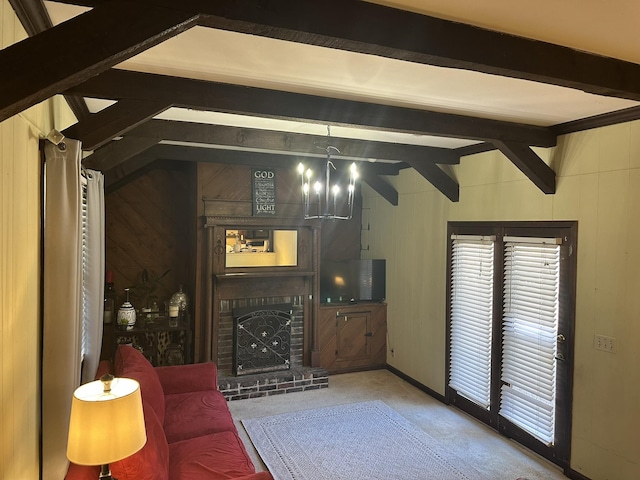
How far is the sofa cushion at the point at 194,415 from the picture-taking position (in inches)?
129

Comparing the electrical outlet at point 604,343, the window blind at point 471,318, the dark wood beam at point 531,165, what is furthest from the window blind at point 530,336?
the dark wood beam at point 531,165

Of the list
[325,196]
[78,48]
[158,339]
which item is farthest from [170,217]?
[78,48]

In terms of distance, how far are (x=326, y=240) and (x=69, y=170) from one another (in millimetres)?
4500

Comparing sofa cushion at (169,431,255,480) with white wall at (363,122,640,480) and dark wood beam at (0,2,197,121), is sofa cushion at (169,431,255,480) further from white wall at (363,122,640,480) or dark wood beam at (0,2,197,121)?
white wall at (363,122,640,480)

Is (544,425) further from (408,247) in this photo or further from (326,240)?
(326,240)

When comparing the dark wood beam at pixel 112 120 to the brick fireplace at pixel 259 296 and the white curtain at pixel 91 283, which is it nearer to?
the white curtain at pixel 91 283

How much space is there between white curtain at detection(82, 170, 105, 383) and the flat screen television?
10.7 feet

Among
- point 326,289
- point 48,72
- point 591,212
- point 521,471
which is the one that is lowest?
point 521,471

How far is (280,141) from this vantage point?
13.6 feet

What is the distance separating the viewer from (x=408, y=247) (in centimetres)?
569

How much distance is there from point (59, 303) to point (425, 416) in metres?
3.71

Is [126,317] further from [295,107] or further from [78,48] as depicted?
[78,48]

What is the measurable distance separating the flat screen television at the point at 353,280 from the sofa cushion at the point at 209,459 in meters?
3.13

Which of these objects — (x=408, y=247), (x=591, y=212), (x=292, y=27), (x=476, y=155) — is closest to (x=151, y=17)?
(x=292, y=27)
